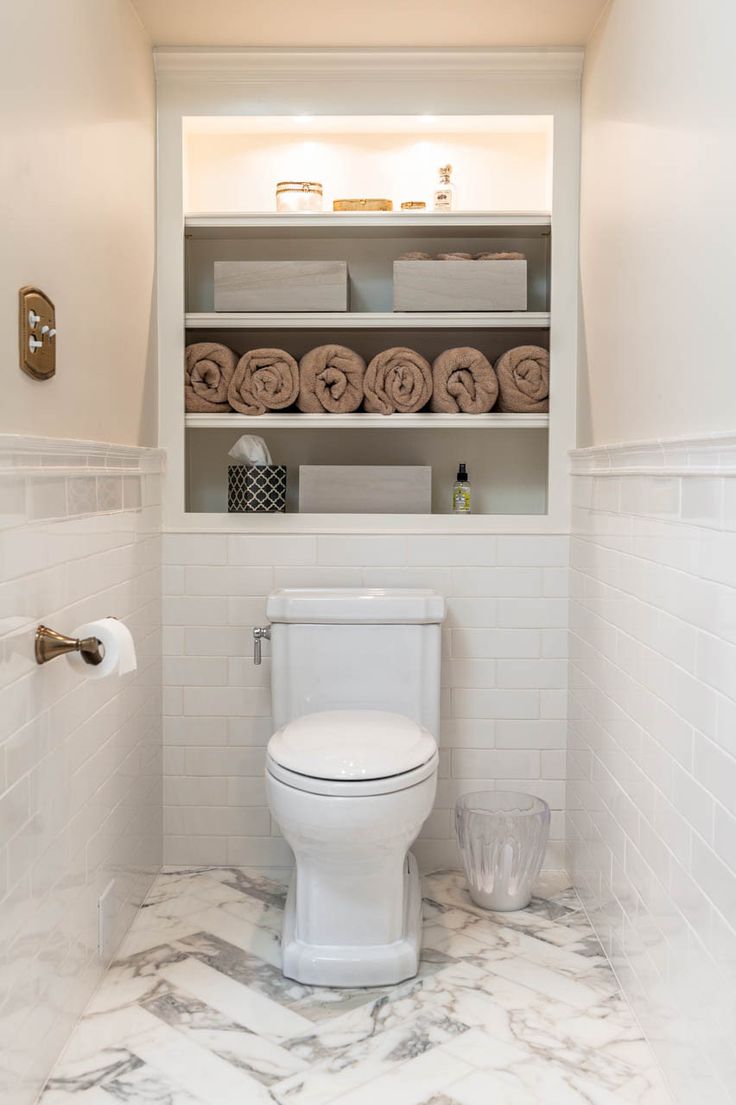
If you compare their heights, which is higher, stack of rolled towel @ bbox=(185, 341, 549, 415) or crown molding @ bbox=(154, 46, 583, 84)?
crown molding @ bbox=(154, 46, 583, 84)

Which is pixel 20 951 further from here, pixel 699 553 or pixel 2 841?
pixel 699 553

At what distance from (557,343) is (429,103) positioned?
0.78 metres

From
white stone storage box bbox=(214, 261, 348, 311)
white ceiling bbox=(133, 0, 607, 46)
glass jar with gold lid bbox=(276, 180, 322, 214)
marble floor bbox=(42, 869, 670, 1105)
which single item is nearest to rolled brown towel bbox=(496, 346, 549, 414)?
white stone storage box bbox=(214, 261, 348, 311)

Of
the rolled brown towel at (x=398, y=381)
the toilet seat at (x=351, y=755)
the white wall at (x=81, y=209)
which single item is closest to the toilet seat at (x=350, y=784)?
the toilet seat at (x=351, y=755)

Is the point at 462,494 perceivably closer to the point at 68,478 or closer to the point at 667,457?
the point at 667,457

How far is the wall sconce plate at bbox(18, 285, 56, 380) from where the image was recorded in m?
1.83

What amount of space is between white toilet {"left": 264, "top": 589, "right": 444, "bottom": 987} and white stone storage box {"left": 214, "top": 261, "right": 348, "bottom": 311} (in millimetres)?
859

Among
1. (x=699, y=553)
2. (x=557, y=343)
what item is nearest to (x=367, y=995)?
(x=699, y=553)

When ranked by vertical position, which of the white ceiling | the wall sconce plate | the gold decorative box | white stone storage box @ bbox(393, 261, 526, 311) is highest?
the white ceiling

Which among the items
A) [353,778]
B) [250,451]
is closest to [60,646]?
[353,778]

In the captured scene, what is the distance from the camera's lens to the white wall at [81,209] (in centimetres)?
180

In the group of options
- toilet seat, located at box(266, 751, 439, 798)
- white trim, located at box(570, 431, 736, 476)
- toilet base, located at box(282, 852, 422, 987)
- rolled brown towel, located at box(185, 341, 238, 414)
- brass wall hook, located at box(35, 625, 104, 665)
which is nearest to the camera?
white trim, located at box(570, 431, 736, 476)

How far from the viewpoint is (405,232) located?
3164 mm

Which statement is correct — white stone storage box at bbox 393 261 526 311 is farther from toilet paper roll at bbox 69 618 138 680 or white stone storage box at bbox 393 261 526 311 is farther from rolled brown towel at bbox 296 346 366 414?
toilet paper roll at bbox 69 618 138 680
